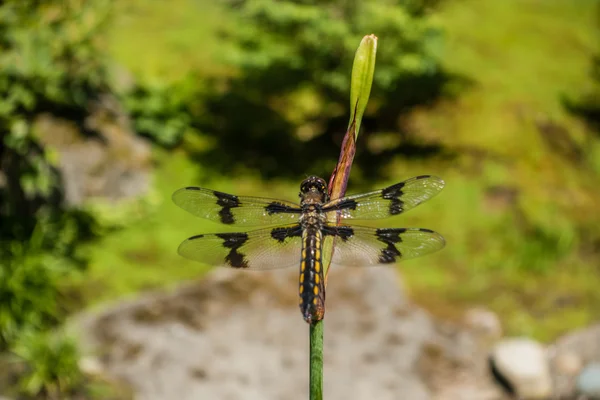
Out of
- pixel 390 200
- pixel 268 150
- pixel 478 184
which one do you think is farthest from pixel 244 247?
pixel 268 150

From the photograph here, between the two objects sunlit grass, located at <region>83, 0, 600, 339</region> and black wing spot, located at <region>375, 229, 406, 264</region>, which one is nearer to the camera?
black wing spot, located at <region>375, 229, 406, 264</region>

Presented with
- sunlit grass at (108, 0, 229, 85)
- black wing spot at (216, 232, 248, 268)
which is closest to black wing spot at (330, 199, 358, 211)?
black wing spot at (216, 232, 248, 268)

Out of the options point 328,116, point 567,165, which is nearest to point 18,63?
point 328,116

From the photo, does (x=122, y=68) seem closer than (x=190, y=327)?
No

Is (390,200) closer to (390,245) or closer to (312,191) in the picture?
(390,245)

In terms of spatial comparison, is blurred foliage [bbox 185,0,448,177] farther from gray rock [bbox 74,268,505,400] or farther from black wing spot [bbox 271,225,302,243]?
black wing spot [bbox 271,225,302,243]

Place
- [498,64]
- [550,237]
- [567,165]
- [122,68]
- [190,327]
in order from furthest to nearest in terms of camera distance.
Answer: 1. [498,64]
2. [122,68]
3. [567,165]
4. [550,237]
5. [190,327]

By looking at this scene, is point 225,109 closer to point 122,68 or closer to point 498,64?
point 122,68
